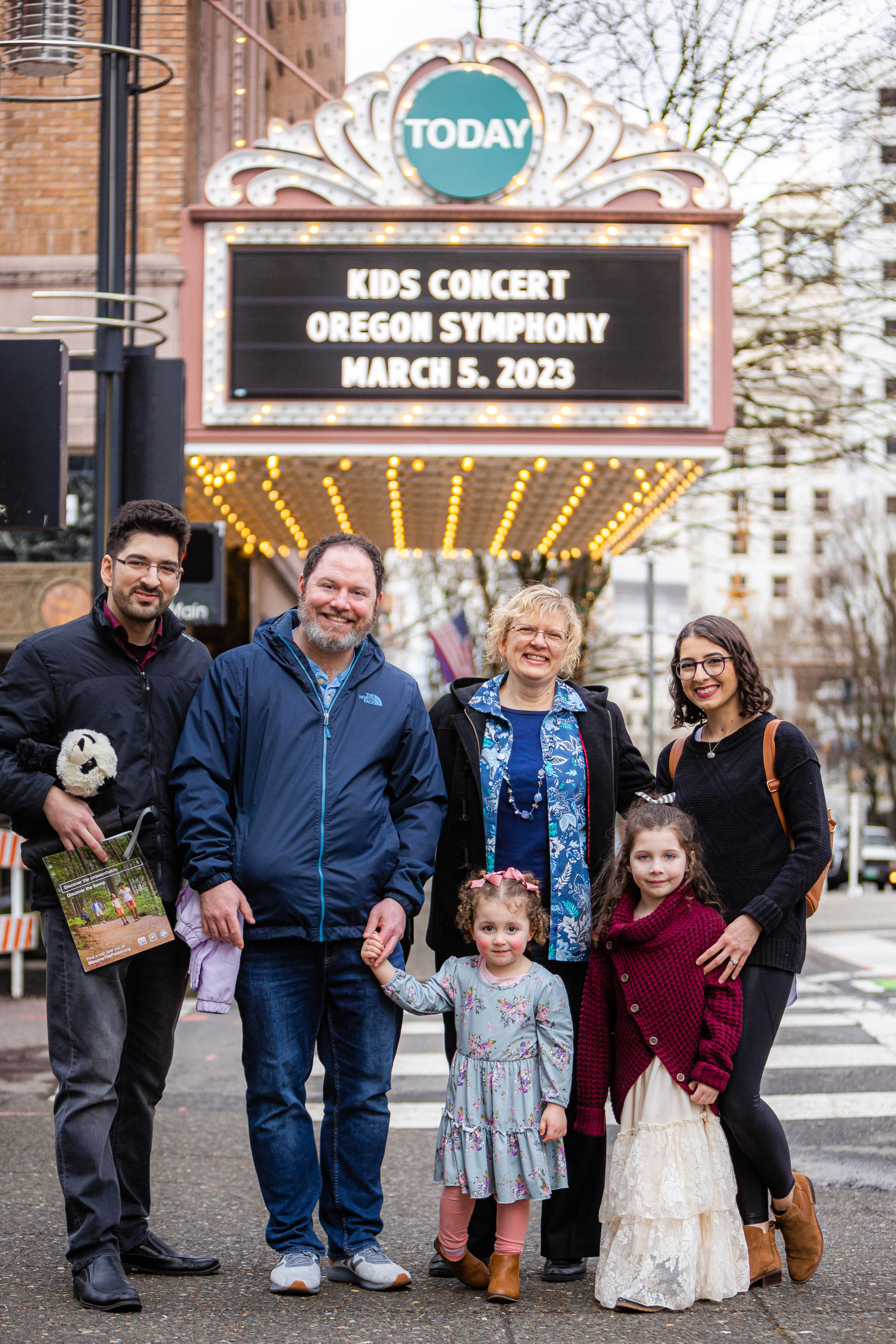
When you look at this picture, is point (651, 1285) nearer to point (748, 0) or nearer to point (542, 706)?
point (542, 706)

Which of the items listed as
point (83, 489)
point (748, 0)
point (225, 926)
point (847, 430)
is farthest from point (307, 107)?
point (225, 926)

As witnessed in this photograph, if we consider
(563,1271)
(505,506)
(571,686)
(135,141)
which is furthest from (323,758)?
(505,506)

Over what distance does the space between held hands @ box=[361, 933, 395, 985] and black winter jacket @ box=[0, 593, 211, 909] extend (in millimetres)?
577

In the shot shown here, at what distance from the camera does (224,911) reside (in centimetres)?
376

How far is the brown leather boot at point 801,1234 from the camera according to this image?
3.98m

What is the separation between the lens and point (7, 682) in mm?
3877

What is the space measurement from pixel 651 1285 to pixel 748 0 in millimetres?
15047

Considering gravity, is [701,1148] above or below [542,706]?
below

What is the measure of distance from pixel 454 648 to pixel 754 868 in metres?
8.75

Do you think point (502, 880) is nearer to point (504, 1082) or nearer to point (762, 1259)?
point (504, 1082)

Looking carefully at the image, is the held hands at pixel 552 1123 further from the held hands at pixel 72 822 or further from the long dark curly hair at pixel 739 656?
the held hands at pixel 72 822

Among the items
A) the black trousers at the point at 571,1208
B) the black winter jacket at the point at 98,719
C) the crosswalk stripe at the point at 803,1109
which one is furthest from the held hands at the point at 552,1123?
the crosswalk stripe at the point at 803,1109

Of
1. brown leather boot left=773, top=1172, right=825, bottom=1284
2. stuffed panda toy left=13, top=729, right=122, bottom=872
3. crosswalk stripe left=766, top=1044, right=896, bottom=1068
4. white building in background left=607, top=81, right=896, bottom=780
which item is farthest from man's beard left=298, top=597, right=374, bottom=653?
white building in background left=607, top=81, right=896, bottom=780

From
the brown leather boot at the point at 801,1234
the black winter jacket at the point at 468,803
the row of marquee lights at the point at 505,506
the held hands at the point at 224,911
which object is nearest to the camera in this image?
the held hands at the point at 224,911
